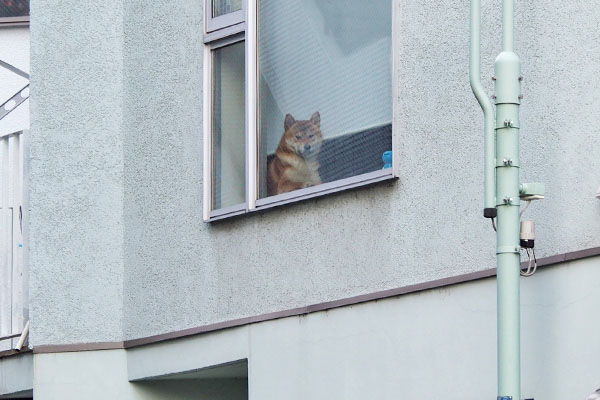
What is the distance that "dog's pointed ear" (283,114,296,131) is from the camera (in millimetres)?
9945

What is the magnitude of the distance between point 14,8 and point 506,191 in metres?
9.59

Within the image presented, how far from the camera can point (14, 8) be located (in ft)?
49.8

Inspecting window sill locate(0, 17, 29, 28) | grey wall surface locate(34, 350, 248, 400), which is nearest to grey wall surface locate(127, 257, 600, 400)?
grey wall surface locate(34, 350, 248, 400)

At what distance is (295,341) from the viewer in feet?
31.4

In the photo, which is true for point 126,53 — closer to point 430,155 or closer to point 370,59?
point 370,59

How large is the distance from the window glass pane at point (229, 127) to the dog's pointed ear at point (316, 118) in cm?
69

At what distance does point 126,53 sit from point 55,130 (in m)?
0.80

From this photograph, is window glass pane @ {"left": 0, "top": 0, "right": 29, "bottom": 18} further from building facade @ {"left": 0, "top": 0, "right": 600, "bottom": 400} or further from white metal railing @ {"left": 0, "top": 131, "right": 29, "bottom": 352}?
building facade @ {"left": 0, "top": 0, "right": 600, "bottom": 400}

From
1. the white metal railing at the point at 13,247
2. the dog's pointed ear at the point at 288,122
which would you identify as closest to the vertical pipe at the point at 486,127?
the dog's pointed ear at the point at 288,122

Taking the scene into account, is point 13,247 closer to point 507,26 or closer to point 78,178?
point 78,178

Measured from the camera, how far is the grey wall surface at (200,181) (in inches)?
314

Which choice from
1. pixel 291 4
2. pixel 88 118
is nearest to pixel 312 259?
pixel 291 4

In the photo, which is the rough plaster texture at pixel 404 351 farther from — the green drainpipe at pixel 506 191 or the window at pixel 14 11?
the window at pixel 14 11

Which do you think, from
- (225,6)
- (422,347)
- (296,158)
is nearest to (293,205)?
(296,158)
